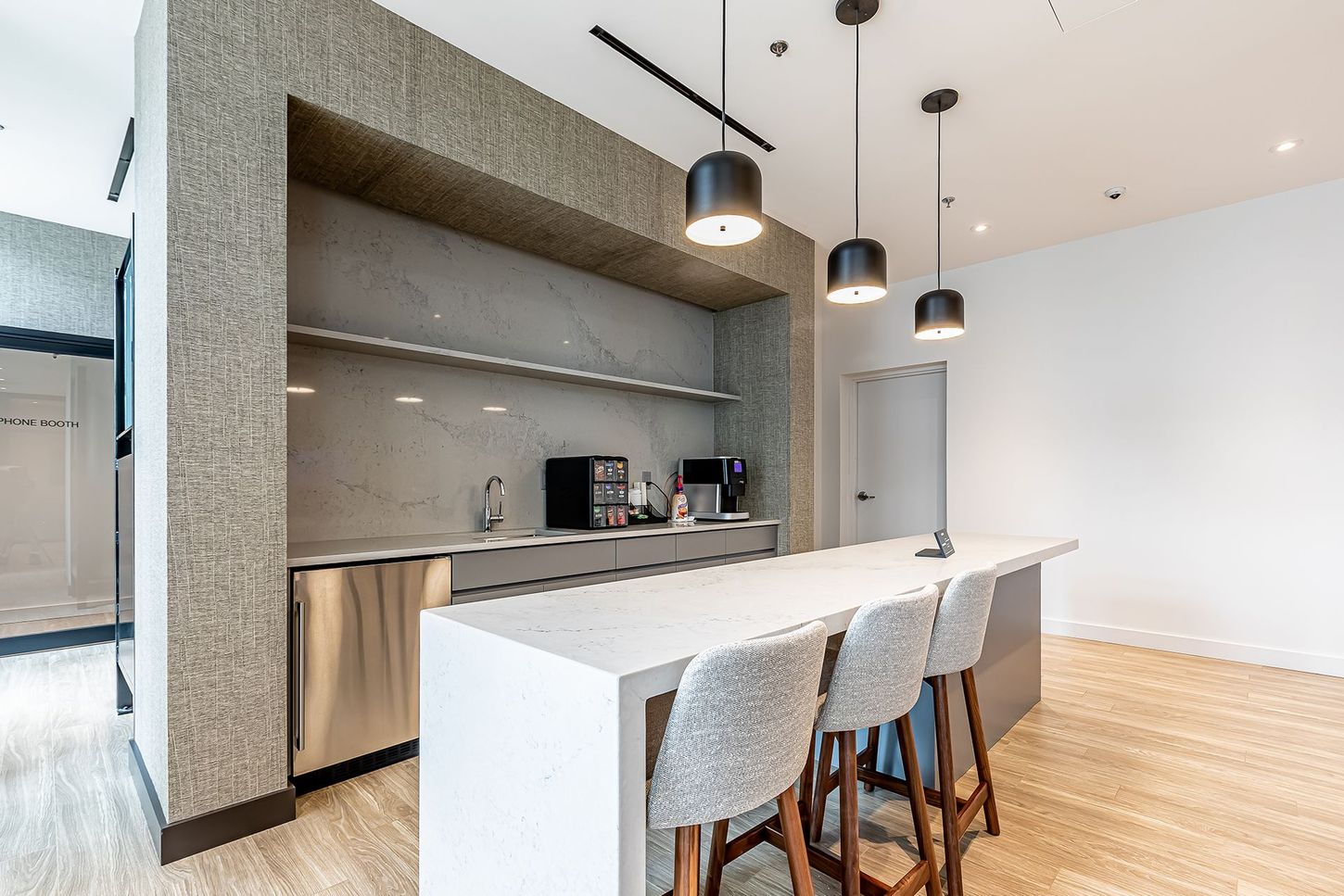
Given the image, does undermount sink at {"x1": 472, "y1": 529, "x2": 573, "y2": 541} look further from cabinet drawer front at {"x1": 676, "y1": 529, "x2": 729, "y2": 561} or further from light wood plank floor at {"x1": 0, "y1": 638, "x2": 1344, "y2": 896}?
light wood plank floor at {"x1": 0, "y1": 638, "x2": 1344, "y2": 896}

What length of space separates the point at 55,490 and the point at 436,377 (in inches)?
114

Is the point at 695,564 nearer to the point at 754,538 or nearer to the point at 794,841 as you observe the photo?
the point at 754,538

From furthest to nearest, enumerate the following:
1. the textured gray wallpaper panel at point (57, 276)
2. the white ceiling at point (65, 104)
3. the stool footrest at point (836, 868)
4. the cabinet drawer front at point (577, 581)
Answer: the textured gray wallpaper panel at point (57, 276)
the cabinet drawer front at point (577, 581)
the white ceiling at point (65, 104)
the stool footrest at point (836, 868)

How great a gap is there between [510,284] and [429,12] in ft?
4.44

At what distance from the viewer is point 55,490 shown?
404 cm

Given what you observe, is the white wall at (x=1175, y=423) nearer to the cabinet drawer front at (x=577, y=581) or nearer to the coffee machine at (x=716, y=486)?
the coffee machine at (x=716, y=486)

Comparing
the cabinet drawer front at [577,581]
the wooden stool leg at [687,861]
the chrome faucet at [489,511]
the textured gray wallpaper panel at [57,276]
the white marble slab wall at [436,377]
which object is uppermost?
the textured gray wallpaper panel at [57,276]

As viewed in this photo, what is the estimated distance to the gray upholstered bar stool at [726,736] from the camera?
3.30ft

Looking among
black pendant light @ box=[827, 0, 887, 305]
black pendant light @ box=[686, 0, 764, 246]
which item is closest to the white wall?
black pendant light @ box=[827, 0, 887, 305]

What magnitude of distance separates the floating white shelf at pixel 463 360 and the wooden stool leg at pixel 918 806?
7.56ft

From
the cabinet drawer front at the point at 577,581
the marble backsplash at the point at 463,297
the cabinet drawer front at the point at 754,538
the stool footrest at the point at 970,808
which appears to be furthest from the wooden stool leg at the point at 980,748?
the marble backsplash at the point at 463,297

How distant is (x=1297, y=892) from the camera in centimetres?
172

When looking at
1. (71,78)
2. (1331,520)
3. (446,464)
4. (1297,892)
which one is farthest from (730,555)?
(71,78)

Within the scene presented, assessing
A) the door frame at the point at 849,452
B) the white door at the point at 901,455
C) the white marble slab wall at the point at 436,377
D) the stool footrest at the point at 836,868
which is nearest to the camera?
the stool footrest at the point at 836,868
